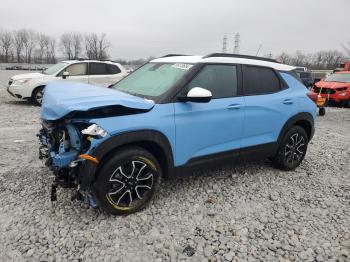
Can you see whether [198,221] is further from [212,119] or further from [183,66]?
[183,66]

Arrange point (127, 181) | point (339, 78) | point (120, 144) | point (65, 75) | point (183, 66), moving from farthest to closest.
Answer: point (339, 78) < point (65, 75) < point (183, 66) < point (127, 181) < point (120, 144)

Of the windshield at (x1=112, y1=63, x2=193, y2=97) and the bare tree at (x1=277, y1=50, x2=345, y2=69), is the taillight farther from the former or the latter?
the bare tree at (x1=277, y1=50, x2=345, y2=69)

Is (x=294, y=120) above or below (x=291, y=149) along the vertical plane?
above

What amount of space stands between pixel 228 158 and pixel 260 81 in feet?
3.97

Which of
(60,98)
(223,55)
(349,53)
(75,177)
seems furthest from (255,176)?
(349,53)

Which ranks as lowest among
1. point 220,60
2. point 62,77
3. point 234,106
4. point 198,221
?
point 198,221

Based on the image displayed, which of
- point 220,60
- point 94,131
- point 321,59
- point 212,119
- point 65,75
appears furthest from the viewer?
point 321,59

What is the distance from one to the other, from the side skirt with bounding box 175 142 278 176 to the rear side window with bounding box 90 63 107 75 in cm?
777

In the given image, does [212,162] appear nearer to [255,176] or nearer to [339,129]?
[255,176]

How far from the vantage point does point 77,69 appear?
408 inches

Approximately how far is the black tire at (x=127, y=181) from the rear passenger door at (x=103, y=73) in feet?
25.2

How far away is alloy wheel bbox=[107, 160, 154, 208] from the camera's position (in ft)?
10.3

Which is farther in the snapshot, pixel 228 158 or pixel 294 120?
pixel 294 120

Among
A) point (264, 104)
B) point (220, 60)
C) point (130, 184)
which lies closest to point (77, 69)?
point (220, 60)
